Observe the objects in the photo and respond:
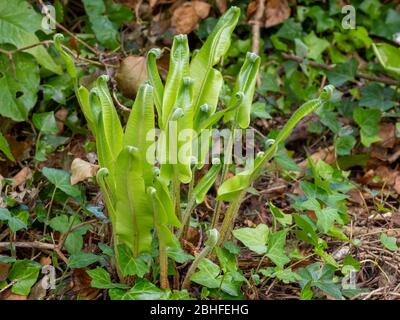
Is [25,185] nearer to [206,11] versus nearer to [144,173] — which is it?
[144,173]

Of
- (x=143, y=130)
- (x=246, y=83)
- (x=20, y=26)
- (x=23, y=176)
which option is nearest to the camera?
(x=143, y=130)

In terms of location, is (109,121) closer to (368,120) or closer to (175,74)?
(175,74)

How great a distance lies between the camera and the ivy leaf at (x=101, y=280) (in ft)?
4.13

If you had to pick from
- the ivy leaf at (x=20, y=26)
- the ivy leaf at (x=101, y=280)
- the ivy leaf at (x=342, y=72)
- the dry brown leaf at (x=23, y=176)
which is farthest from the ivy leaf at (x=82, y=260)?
the ivy leaf at (x=342, y=72)

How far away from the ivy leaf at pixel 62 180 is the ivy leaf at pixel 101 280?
11.6 inches

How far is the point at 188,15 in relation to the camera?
7.12ft

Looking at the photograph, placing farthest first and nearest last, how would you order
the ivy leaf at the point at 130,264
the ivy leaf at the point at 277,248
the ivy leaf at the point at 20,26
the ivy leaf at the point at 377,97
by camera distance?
the ivy leaf at the point at 377,97, the ivy leaf at the point at 20,26, the ivy leaf at the point at 277,248, the ivy leaf at the point at 130,264

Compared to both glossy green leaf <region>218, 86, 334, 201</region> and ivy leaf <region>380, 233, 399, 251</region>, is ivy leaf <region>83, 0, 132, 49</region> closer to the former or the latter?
glossy green leaf <region>218, 86, 334, 201</region>

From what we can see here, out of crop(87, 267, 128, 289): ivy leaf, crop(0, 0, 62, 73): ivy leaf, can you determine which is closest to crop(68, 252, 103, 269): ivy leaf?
crop(87, 267, 128, 289): ivy leaf

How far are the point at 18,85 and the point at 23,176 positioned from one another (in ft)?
0.91

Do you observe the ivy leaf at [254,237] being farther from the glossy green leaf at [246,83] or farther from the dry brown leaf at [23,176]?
the dry brown leaf at [23,176]

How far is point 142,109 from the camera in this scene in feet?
3.83

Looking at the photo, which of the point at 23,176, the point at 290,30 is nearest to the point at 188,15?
the point at 290,30
